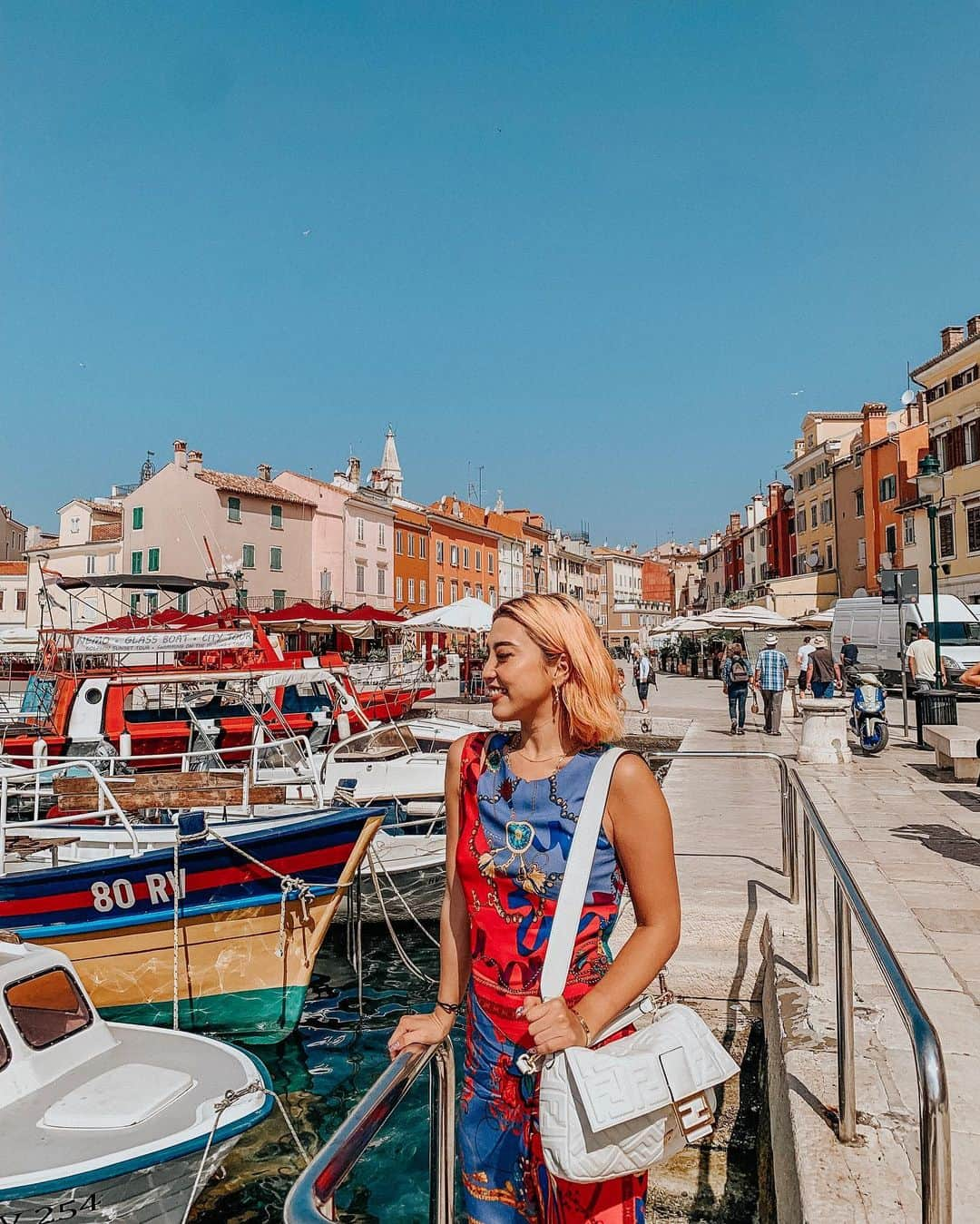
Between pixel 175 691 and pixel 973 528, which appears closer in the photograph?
pixel 175 691

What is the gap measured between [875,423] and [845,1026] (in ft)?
163

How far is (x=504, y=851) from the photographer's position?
85.4 inches

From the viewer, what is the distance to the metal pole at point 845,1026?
9.85ft

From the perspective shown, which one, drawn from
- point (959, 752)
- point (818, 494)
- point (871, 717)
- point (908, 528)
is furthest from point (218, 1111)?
point (818, 494)

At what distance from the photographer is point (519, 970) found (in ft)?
7.05

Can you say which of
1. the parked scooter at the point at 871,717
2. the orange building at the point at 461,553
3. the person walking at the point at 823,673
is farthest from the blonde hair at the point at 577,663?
the orange building at the point at 461,553

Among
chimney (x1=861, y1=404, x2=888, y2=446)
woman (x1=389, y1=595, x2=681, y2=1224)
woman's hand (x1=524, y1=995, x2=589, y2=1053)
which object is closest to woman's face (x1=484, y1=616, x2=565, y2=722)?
woman (x1=389, y1=595, x2=681, y2=1224)

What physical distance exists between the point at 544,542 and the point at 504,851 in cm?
8011

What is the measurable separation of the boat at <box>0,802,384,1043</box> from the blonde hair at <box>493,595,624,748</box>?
5611mm

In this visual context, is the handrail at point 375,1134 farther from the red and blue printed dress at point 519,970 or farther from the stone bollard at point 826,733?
the stone bollard at point 826,733

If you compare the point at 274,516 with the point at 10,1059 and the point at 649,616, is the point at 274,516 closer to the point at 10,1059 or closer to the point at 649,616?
the point at 10,1059

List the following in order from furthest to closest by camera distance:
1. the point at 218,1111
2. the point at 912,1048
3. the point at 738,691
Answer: the point at 738,691 < the point at 218,1111 < the point at 912,1048

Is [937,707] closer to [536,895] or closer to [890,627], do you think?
[536,895]

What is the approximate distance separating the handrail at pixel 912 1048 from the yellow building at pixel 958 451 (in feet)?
119
